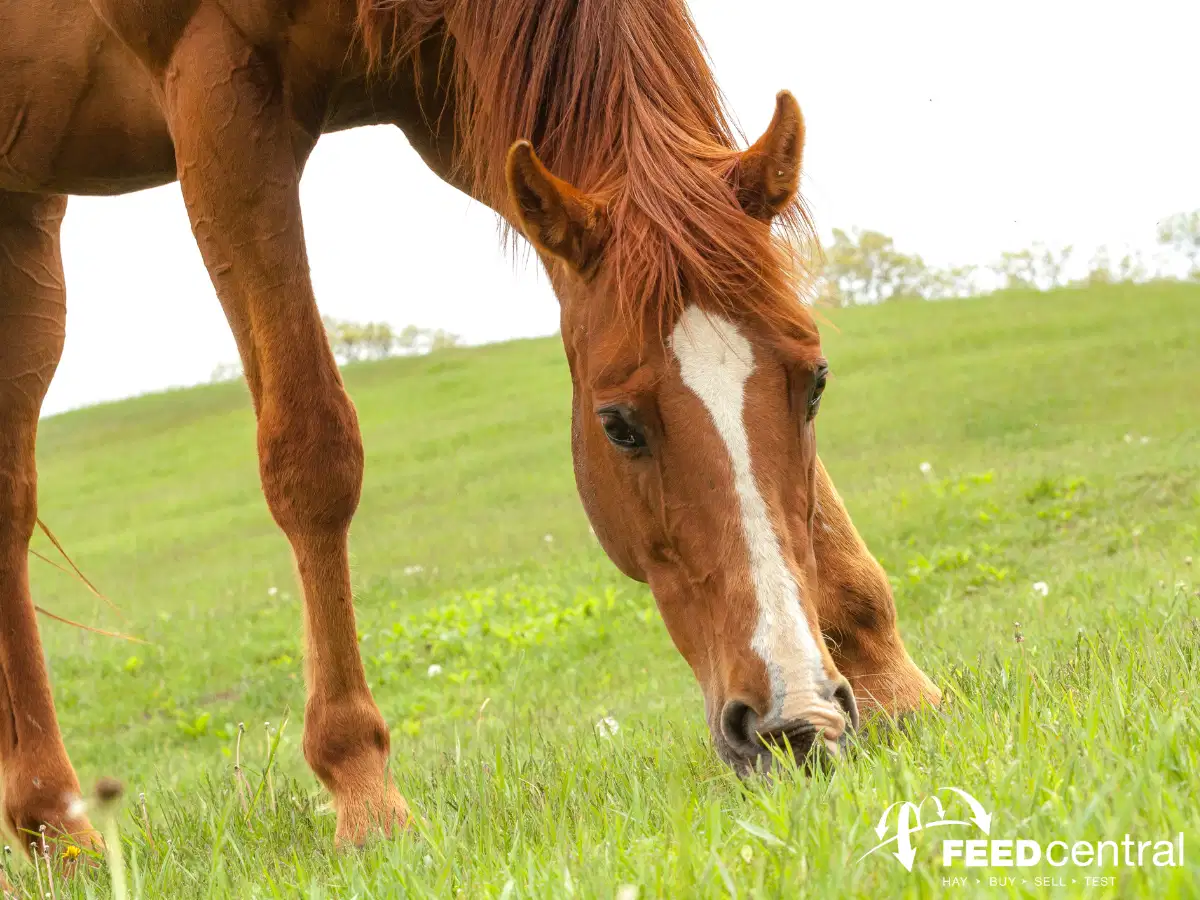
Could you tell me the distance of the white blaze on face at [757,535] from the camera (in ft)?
7.14

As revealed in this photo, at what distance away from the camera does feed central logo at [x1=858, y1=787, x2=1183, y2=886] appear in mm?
1385

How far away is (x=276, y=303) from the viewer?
334 centimetres

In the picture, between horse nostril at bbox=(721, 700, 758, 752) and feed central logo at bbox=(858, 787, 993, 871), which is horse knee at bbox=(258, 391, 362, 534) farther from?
feed central logo at bbox=(858, 787, 993, 871)

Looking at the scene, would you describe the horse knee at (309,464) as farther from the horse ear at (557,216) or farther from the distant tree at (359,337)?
the distant tree at (359,337)

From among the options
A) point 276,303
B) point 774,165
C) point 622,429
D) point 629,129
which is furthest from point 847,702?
point 276,303

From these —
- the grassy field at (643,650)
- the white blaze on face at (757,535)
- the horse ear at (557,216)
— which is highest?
the horse ear at (557,216)

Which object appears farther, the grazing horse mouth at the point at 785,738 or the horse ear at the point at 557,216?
the horse ear at the point at 557,216

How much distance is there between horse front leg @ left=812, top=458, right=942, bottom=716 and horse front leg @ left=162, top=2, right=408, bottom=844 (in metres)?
1.31

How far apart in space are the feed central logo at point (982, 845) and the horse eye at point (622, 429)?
1.13 m

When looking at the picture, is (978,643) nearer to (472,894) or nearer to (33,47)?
(472,894)

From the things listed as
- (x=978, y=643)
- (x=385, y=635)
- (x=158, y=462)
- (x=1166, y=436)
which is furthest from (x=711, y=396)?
(x=158, y=462)

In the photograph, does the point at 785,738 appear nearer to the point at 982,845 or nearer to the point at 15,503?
the point at 982,845

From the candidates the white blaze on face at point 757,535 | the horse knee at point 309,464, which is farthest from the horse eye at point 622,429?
the horse knee at point 309,464

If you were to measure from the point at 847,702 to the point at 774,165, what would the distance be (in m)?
1.26
